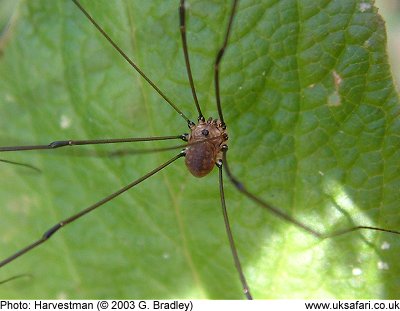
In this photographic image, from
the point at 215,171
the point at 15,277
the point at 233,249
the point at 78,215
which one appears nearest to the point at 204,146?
the point at 215,171

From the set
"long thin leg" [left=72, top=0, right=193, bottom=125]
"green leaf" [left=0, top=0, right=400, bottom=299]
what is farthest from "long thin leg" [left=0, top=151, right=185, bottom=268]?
"long thin leg" [left=72, top=0, right=193, bottom=125]

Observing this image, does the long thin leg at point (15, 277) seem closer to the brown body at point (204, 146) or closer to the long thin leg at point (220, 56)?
the brown body at point (204, 146)

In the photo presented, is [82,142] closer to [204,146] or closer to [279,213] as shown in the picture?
[204,146]

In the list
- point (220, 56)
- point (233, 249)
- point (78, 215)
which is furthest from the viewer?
point (78, 215)

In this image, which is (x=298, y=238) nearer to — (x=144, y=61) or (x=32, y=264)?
(x=144, y=61)

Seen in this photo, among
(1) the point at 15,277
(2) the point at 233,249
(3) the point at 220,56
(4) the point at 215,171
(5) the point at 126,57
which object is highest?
(5) the point at 126,57

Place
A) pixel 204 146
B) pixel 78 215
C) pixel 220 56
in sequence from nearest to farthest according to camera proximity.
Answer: pixel 220 56 < pixel 78 215 < pixel 204 146
